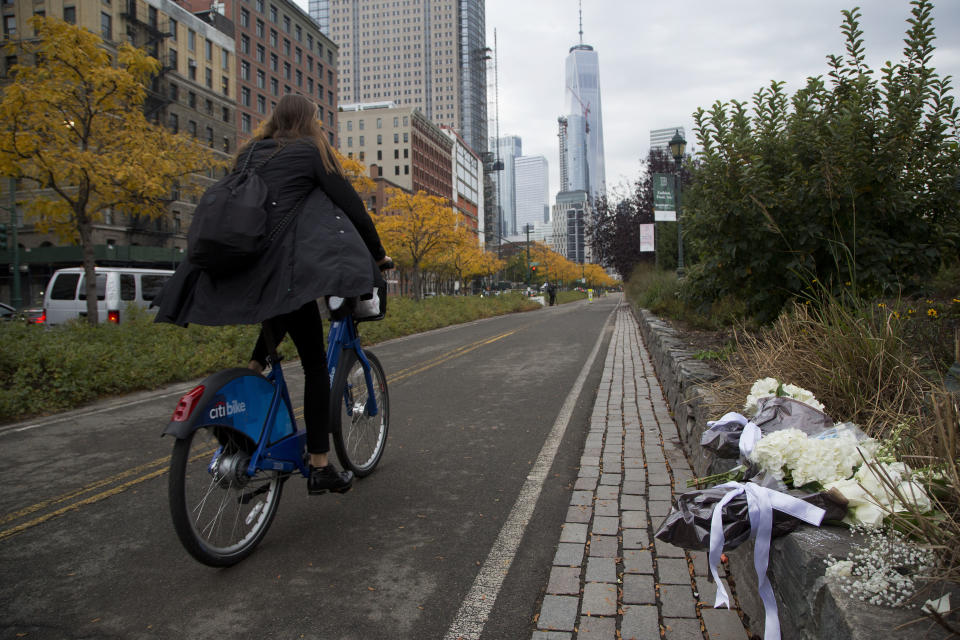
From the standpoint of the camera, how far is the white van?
14.4m

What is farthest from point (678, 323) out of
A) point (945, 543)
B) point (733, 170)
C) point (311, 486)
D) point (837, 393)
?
point (945, 543)

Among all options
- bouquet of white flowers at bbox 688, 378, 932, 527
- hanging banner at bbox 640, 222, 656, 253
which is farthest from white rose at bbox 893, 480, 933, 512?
hanging banner at bbox 640, 222, 656, 253

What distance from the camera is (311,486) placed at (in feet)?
11.1

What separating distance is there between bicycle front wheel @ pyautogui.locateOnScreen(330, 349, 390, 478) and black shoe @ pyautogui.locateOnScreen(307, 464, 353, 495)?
246 mm

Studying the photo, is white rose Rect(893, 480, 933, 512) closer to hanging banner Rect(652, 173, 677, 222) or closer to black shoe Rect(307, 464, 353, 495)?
black shoe Rect(307, 464, 353, 495)

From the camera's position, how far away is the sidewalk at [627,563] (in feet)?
8.18

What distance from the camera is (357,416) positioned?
422 centimetres

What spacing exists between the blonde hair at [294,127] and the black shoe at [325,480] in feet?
5.18

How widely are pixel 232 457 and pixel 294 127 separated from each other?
170cm

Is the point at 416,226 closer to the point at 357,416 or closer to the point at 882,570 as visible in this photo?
the point at 357,416

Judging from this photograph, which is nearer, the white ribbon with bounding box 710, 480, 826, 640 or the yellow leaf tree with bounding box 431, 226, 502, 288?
the white ribbon with bounding box 710, 480, 826, 640

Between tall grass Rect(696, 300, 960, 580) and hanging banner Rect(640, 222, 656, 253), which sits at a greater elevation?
hanging banner Rect(640, 222, 656, 253)

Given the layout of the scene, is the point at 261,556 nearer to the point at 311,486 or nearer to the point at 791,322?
the point at 311,486

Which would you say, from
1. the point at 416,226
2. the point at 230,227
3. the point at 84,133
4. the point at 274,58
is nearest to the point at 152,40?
the point at 274,58
